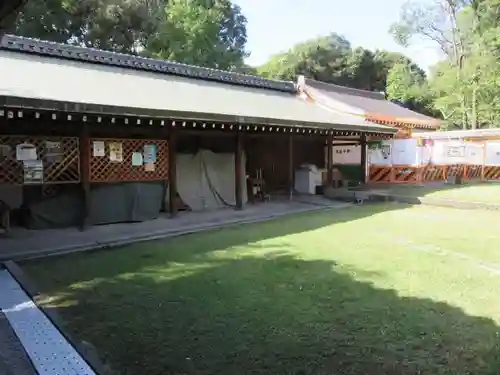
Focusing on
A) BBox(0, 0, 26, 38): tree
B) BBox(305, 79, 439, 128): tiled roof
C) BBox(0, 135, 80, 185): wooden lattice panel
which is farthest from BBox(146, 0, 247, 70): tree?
BBox(0, 0, 26, 38): tree

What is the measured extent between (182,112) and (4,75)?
356cm

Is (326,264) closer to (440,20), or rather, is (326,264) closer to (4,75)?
(4,75)

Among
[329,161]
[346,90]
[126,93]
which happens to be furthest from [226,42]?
[126,93]

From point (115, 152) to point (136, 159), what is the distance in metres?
0.49

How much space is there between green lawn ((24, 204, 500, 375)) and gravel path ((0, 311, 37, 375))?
16.3 inches

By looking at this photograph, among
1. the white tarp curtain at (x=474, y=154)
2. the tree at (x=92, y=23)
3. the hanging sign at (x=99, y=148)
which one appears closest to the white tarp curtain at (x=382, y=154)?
the white tarp curtain at (x=474, y=154)

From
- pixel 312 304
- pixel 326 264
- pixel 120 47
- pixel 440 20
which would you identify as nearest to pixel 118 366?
pixel 312 304

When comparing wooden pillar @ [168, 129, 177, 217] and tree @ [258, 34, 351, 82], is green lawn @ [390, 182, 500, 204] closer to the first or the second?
wooden pillar @ [168, 129, 177, 217]

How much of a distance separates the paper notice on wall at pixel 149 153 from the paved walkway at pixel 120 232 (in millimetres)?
1222

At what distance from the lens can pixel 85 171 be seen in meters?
7.81

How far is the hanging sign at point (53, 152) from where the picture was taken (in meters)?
7.78

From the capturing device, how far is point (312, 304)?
3.94 meters

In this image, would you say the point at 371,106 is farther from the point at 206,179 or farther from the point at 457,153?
the point at 206,179

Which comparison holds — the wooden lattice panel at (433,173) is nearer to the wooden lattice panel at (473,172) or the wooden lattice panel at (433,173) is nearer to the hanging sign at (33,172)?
the wooden lattice panel at (473,172)
